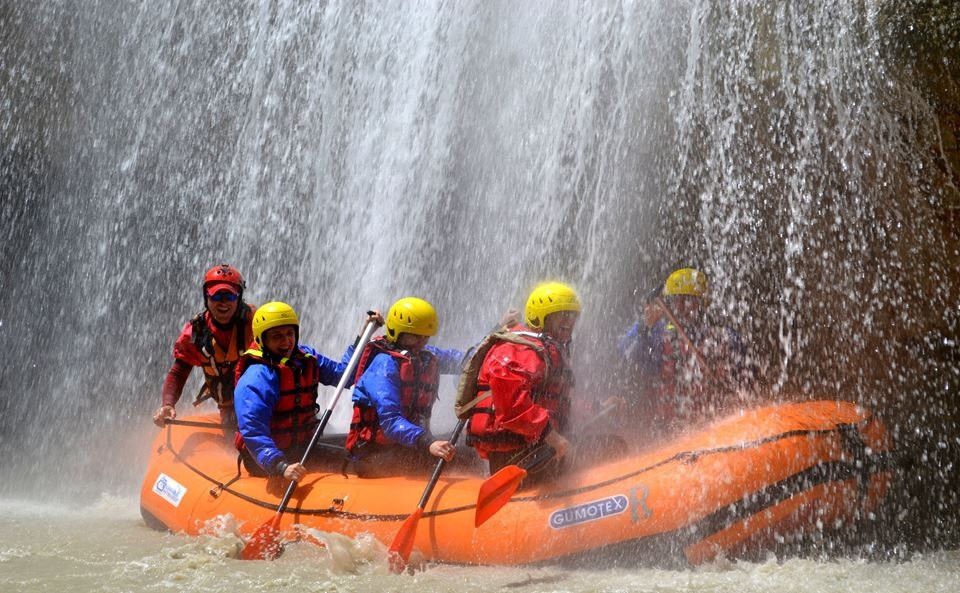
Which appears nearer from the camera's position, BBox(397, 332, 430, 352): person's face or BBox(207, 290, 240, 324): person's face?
BBox(397, 332, 430, 352): person's face

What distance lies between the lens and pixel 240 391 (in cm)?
682

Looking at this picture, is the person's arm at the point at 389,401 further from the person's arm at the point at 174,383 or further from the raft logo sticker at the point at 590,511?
the person's arm at the point at 174,383

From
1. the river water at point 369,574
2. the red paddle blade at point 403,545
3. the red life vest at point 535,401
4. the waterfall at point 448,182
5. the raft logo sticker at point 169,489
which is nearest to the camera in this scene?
the river water at point 369,574

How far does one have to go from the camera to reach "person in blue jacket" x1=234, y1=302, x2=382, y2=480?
6727 mm

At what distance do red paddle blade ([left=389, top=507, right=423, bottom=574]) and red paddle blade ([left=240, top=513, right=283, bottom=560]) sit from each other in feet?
2.92

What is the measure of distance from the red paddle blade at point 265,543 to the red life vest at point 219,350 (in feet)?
7.43

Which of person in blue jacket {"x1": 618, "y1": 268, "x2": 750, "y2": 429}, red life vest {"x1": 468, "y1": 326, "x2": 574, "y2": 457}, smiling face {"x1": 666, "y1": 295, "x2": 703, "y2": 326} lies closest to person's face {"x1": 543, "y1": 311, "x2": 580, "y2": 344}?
red life vest {"x1": 468, "y1": 326, "x2": 574, "y2": 457}

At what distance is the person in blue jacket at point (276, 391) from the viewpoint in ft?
22.1

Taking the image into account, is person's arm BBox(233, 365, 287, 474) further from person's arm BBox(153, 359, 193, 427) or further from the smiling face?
the smiling face

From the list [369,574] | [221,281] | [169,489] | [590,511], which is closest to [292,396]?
[169,489]

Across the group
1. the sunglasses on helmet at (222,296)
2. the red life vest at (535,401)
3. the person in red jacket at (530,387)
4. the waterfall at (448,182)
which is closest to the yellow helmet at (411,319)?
the person in red jacket at (530,387)

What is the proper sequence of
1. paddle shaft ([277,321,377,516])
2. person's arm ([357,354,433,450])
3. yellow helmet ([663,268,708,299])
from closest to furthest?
paddle shaft ([277,321,377,516])
person's arm ([357,354,433,450])
yellow helmet ([663,268,708,299])

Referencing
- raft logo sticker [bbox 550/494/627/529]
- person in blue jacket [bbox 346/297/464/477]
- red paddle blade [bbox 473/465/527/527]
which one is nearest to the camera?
raft logo sticker [bbox 550/494/627/529]

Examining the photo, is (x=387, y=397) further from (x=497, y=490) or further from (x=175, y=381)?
(x=175, y=381)
